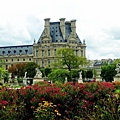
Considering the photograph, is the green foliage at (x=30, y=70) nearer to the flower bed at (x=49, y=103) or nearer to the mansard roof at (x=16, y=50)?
the mansard roof at (x=16, y=50)

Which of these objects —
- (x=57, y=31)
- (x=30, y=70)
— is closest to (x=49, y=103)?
(x=30, y=70)

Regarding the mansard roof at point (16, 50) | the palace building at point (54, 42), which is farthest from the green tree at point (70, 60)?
the mansard roof at point (16, 50)

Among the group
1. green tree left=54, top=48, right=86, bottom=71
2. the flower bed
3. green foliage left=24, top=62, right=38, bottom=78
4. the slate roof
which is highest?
the slate roof

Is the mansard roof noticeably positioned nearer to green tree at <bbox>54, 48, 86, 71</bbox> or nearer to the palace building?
the palace building

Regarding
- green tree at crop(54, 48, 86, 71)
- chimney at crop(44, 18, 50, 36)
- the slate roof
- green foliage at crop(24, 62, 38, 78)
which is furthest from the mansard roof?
green tree at crop(54, 48, 86, 71)

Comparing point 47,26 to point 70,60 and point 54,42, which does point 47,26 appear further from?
point 70,60

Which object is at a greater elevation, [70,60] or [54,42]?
[54,42]

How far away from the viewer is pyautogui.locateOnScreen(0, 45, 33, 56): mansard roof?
117625 mm

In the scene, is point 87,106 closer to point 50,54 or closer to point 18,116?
point 18,116

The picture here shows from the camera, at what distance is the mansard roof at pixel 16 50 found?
11762cm

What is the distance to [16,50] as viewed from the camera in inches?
4717

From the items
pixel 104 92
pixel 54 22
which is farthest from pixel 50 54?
pixel 104 92

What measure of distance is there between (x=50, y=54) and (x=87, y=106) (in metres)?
97.8

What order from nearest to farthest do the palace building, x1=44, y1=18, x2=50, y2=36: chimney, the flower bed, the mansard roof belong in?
the flower bed
the palace building
x1=44, y1=18, x2=50, y2=36: chimney
the mansard roof
